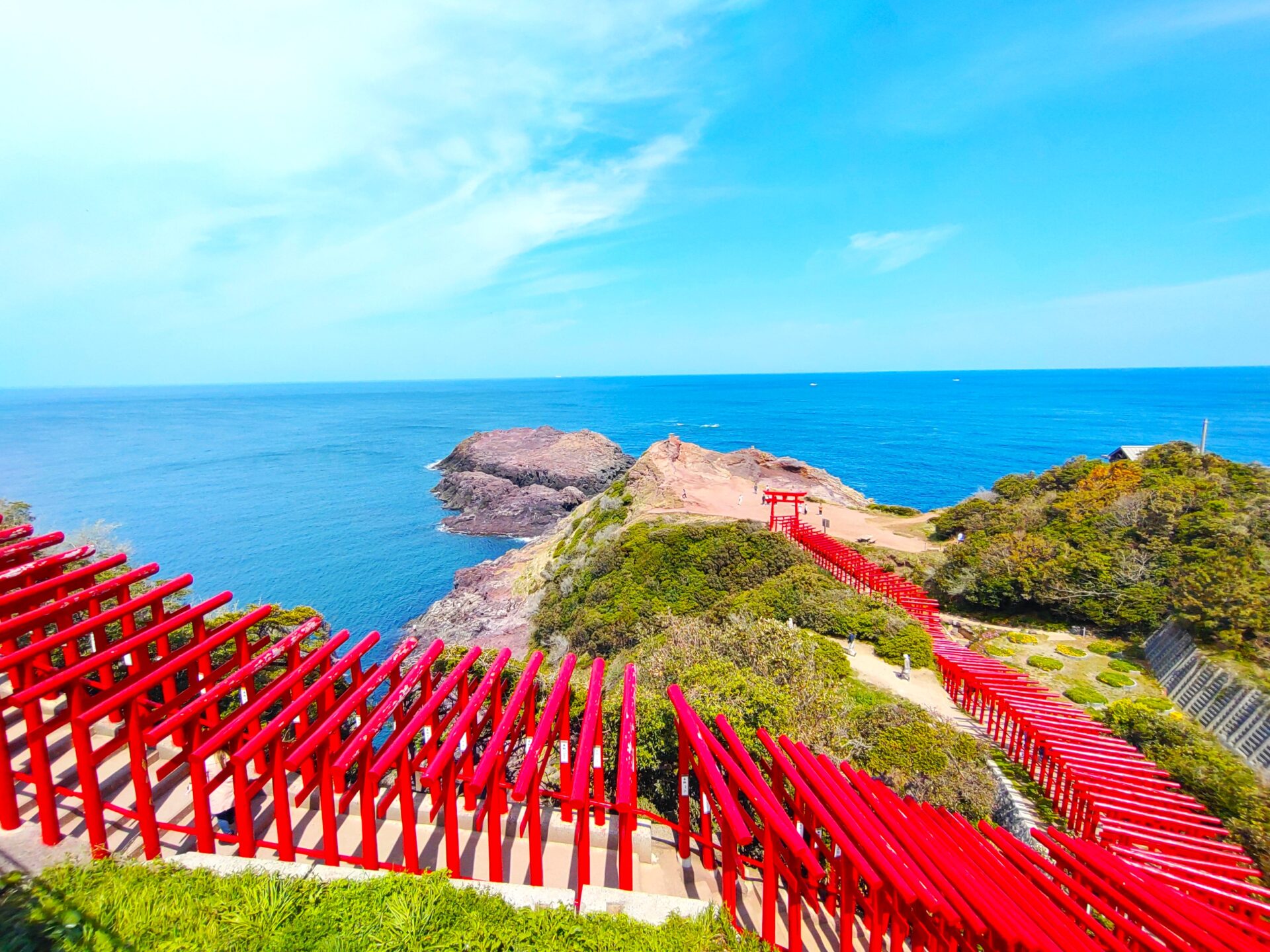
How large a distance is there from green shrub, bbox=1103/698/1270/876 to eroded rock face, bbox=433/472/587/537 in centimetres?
4754

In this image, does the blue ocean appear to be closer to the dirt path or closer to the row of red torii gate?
the dirt path

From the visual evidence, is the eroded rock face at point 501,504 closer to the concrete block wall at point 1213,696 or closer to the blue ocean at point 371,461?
the blue ocean at point 371,461

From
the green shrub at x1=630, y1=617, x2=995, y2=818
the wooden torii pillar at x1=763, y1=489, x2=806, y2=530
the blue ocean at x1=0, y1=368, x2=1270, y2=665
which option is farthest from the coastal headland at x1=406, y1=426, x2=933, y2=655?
the green shrub at x1=630, y1=617, x2=995, y2=818

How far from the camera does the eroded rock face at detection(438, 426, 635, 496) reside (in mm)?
70250

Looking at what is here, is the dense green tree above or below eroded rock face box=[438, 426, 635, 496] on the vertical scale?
above

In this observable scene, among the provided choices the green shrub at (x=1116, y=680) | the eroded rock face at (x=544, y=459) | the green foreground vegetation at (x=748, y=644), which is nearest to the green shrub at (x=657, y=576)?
the green foreground vegetation at (x=748, y=644)

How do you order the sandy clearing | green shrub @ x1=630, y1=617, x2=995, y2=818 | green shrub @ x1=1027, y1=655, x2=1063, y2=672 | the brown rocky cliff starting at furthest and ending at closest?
the brown rocky cliff
the sandy clearing
green shrub @ x1=1027, y1=655, x2=1063, y2=672
green shrub @ x1=630, y1=617, x2=995, y2=818

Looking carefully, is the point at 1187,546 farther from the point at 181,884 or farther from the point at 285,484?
the point at 285,484

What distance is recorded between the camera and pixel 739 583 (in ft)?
85.4

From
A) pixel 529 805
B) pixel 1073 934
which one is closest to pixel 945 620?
pixel 1073 934

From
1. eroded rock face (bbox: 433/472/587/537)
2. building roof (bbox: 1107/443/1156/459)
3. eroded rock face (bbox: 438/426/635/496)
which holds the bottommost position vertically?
eroded rock face (bbox: 433/472/587/537)

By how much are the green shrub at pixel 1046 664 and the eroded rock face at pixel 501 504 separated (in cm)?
4377

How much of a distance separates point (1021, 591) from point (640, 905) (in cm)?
2264

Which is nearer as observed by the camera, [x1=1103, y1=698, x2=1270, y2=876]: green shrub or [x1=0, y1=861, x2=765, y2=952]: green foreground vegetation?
[x1=0, y1=861, x2=765, y2=952]: green foreground vegetation
